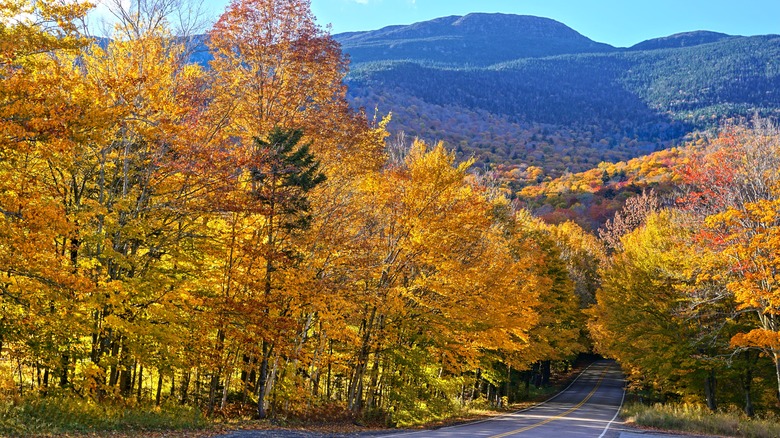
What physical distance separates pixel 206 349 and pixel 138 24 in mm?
9705

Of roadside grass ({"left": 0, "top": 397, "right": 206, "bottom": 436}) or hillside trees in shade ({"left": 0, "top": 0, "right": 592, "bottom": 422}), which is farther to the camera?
hillside trees in shade ({"left": 0, "top": 0, "right": 592, "bottom": 422})

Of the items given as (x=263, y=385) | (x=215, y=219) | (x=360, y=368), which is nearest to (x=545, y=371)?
(x=360, y=368)

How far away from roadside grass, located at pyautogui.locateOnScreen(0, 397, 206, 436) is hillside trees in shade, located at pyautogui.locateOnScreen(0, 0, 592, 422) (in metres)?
0.89

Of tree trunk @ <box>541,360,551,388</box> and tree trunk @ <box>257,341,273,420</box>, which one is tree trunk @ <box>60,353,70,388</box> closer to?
tree trunk @ <box>257,341,273,420</box>

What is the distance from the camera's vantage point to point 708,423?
80.6ft

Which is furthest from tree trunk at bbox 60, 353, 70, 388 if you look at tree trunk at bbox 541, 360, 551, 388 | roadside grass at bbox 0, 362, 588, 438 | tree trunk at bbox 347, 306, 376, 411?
tree trunk at bbox 541, 360, 551, 388

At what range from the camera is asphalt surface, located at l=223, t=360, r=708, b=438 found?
59.4 ft

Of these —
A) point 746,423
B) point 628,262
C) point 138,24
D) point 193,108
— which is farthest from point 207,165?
point 628,262

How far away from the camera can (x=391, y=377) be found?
2291cm

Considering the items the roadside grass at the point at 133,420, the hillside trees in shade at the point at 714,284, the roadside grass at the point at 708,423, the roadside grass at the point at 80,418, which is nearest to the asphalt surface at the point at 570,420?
the roadside grass at the point at 708,423

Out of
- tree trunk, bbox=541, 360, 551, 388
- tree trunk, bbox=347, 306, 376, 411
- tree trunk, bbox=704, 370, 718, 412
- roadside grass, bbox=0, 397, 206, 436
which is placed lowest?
tree trunk, bbox=541, 360, 551, 388

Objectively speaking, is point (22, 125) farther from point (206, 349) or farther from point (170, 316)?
point (206, 349)

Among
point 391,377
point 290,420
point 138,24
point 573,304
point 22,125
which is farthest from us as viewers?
point 573,304

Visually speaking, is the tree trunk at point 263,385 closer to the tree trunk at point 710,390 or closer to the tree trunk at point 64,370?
the tree trunk at point 64,370
